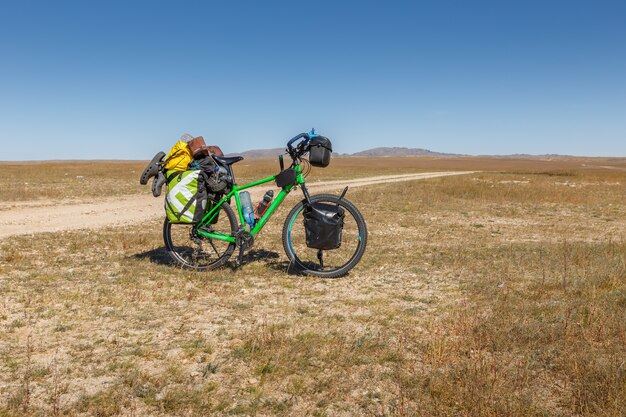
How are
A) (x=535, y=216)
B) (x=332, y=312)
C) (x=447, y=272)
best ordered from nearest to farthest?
1. (x=332, y=312)
2. (x=447, y=272)
3. (x=535, y=216)

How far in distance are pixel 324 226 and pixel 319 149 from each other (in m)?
1.36

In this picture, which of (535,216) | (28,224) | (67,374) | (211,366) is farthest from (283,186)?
(535,216)

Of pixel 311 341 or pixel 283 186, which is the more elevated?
pixel 283 186

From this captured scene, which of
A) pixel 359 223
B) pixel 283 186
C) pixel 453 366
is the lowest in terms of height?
pixel 453 366

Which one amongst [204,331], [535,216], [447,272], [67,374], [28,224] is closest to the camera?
[67,374]

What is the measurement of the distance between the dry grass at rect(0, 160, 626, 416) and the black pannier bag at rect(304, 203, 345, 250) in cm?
73

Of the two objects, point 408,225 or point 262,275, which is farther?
point 408,225

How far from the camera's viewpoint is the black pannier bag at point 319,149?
292 inches

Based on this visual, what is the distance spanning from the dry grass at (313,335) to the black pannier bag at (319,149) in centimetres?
216

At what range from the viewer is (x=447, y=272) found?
26.9ft

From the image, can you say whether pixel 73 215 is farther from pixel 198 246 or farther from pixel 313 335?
pixel 313 335

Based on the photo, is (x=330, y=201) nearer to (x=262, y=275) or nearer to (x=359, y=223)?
(x=359, y=223)

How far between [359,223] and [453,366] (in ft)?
11.5

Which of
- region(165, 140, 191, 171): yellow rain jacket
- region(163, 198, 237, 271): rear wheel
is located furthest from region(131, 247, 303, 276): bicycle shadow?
region(165, 140, 191, 171): yellow rain jacket
